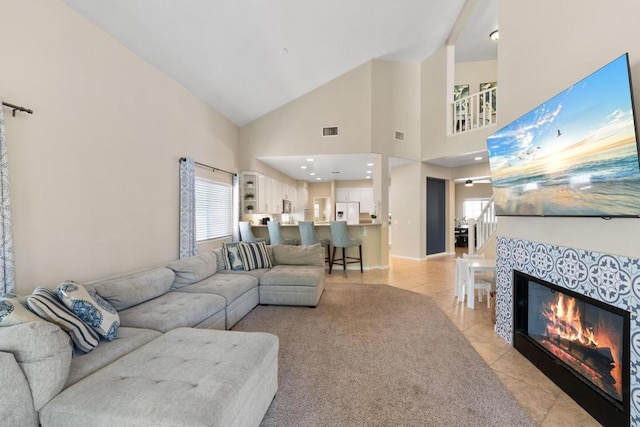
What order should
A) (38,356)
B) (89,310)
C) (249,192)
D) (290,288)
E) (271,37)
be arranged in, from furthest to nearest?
1. (249,192)
2. (271,37)
3. (290,288)
4. (89,310)
5. (38,356)

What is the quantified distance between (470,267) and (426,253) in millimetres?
4123

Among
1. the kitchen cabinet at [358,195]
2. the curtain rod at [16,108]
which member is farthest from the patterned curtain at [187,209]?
the kitchen cabinet at [358,195]

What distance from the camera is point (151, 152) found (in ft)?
12.1

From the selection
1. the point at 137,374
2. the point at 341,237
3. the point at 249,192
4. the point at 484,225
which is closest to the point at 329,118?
the point at 249,192

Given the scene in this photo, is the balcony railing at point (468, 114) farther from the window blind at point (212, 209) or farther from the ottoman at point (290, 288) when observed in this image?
the window blind at point (212, 209)

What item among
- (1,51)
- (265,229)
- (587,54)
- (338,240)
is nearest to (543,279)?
(587,54)

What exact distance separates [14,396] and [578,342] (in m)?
3.37

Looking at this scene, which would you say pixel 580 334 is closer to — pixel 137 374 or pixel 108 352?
pixel 137 374

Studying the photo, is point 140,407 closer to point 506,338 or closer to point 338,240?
point 506,338

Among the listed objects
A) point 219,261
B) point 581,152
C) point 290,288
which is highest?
point 581,152

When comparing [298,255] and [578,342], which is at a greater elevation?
[298,255]

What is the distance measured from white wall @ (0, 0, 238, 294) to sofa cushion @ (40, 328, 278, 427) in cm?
151

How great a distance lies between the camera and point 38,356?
52.8 inches

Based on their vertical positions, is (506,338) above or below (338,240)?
below
